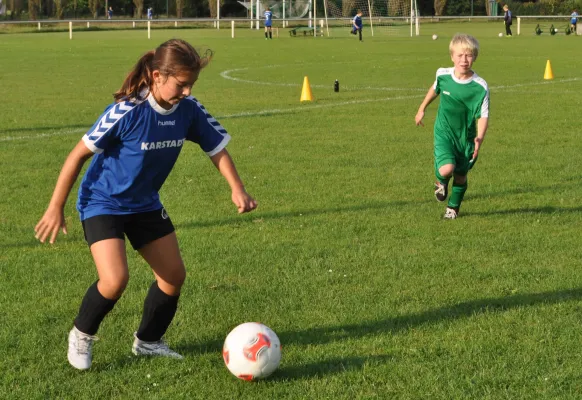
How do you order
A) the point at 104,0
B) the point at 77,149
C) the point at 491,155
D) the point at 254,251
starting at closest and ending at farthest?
the point at 77,149
the point at 254,251
the point at 491,155
the point at 104,0

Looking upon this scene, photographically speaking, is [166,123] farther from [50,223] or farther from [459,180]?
[459,180]

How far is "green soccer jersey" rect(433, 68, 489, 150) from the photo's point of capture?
A: 8.20 m

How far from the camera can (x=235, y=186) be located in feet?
15.4

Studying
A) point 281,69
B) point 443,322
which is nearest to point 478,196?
point 443,322

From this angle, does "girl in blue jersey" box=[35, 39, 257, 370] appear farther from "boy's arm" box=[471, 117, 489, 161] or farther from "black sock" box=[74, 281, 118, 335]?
"boy's arm" box=[471, 117, 489, 161]

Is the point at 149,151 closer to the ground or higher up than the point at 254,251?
higher up

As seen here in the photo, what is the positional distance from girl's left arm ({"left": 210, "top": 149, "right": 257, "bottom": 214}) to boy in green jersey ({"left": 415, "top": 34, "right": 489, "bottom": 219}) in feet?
12.7

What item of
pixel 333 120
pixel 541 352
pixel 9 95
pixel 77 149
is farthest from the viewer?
pixel 9 95

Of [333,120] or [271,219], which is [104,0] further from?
[271,219]

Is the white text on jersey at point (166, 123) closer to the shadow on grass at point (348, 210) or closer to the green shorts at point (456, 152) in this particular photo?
the shadow on grass at point (348, 210)

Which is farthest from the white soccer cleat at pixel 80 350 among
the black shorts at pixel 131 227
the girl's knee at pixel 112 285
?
the black shorts at pixel 131 227

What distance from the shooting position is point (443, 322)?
5.38 m

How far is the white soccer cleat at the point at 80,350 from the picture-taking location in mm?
4648

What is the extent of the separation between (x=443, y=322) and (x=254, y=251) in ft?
6.98
